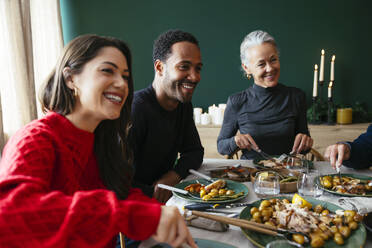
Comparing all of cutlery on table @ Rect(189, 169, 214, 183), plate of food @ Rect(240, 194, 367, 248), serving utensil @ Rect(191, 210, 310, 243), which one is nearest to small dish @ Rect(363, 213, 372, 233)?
plate of food @ Rect(240, 194, 367, 248)

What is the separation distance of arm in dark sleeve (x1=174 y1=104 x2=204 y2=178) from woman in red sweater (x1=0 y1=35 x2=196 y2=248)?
337 millimetres

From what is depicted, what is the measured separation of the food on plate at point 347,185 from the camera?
1.17 meters

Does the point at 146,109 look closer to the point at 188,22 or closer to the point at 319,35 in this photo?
the point at 188,22

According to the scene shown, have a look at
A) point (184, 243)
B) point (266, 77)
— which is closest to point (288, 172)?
point (184, 243)

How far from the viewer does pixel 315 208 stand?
974 mm

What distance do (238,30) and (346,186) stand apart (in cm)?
266

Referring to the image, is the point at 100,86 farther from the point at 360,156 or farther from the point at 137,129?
the point at 360,156

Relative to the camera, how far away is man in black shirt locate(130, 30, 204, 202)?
1.66 m

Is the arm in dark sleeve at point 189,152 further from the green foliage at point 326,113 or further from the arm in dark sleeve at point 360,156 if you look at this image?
the green foliage at point 326,113

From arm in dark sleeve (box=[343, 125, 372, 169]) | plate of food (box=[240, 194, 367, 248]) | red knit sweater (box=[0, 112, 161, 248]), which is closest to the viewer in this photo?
red knit sweater (box=[0, 112, 161, 248])

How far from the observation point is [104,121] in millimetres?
1206

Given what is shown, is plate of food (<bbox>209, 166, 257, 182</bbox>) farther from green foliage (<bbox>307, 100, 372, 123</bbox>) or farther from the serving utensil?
green foliage (<bbox>307, 100, 372, 123</bbox>)

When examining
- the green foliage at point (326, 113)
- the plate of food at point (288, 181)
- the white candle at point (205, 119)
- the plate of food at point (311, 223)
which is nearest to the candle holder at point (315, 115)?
the green foliage at point (326, 113)

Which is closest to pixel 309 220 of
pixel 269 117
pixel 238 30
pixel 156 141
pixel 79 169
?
pixel 79 169
